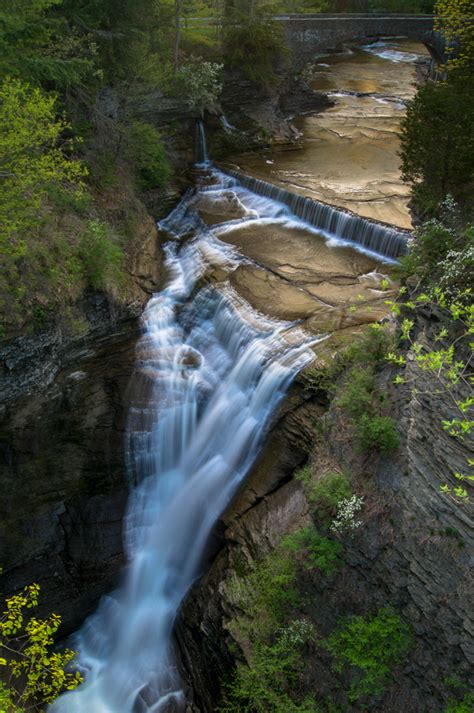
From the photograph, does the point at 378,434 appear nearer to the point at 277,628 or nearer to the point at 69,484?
the point at 277,628

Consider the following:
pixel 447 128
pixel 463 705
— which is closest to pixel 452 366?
pixel 463 705

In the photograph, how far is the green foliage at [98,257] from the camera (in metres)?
12.8

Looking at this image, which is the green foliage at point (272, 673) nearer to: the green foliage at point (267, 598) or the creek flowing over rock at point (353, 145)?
the green foliage at point (267, 598)

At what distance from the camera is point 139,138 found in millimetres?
17469

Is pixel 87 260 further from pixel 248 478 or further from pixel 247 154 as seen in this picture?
pixel 247 154

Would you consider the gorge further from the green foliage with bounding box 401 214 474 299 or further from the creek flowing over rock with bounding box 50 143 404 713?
the green foliage with bounding box 401 214 474 299

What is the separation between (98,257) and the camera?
42.3 ft

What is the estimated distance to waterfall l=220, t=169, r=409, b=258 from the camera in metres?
15.6

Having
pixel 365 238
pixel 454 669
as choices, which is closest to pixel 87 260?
pixel 365 238

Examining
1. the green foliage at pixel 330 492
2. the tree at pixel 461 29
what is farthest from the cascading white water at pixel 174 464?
the tree at pixel 461 29

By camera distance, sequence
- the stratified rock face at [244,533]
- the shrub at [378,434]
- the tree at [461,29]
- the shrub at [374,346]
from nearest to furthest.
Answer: the shrub at [378,434], the tree at [461,29], the shrub at [374,346], the stratified rock face at [244,533]

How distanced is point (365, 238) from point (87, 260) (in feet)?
26.5

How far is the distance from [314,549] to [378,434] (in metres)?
2.19

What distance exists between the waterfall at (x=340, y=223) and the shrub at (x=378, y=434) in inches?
299
